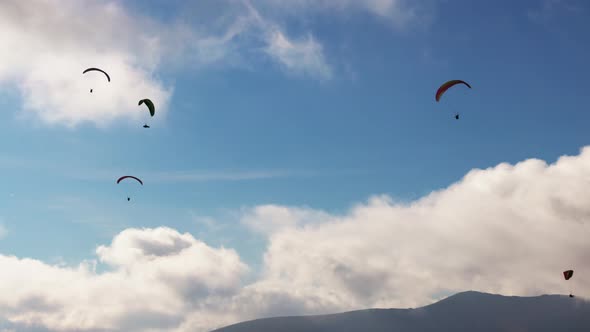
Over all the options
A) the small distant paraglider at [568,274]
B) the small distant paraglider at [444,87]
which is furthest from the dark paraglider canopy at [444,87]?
the small distant paraglider at [568,274]

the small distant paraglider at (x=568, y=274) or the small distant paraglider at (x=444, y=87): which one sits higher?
the small distant paraglider at (x=444, y=87)

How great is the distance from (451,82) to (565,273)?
39007 mm

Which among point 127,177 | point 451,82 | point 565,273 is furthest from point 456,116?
point 127,177

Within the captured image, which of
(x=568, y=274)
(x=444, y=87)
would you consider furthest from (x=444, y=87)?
(x=568, y=274)

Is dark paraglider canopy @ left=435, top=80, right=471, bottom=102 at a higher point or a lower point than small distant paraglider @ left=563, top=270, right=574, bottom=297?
higher

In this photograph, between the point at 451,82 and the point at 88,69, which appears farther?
the point at 451,82

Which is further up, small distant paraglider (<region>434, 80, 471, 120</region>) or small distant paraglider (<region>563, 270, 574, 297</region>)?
small distant paraglider (<region>434, 80, 471, 120</region>)

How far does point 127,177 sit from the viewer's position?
82.9 metres

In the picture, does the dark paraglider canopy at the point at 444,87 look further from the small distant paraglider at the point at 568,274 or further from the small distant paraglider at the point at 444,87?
the small distant paraglider at the point at 568,274

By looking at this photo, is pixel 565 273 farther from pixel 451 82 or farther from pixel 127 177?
pixel 127 177

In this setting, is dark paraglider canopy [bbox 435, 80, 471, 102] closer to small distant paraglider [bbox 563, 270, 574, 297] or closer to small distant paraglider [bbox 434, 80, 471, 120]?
small distant paraglider [bbox 434, 80, 471, 120]

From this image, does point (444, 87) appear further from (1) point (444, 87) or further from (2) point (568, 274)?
(2) point (568, 274)

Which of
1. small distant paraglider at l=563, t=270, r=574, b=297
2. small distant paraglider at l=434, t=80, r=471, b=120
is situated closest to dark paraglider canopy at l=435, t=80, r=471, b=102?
small distant paraglider at l=434, t=80, r=471, b=120

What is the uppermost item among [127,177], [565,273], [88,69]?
[88,69]
